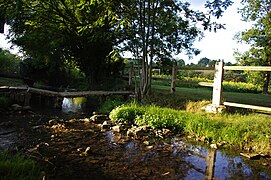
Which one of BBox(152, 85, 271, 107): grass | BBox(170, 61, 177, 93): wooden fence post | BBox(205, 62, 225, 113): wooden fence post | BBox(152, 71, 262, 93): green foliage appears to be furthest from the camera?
BBox(152, 71, 262, 93): green foliage

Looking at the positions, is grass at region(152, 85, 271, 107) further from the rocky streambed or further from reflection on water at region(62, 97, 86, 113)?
reflection on water at region(62, 97, 86, 113)

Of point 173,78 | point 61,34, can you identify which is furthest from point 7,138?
point 61,34

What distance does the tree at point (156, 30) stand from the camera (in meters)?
9.31

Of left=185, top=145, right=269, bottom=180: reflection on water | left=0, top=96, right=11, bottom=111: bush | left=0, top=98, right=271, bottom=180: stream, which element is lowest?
left=185, top=145, right=269, bottom=180: reflection on water

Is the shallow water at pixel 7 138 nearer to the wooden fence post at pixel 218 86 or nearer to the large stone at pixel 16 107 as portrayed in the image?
→ the large stone at pixel 16 107

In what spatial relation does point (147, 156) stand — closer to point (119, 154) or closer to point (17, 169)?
point (119, 154)

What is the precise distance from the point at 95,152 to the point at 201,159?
214cm

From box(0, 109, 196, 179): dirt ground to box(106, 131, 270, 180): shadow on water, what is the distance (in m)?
0.02

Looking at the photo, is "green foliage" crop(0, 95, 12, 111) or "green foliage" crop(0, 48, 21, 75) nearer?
"green foliage" crop(0, 95, 12, 111)

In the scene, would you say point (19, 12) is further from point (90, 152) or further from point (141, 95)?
point (90, 152)

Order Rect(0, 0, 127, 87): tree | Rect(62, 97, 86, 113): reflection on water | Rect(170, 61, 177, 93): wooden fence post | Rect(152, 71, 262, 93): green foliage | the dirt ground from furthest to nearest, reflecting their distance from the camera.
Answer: Rect(152, 71, 262, 93): green foliage → Rect(0, 0, 127, 87): tree → Rect(62, 97, 86, 113): reflection on water → Rect(170, 61, 177, 93): wooden fence post → the dirt ground

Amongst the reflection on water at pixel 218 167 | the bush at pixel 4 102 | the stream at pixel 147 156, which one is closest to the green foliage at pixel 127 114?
the stream at pixel 147 156

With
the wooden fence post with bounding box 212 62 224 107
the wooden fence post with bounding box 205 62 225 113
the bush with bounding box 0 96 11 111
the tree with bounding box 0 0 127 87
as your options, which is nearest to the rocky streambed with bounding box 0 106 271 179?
the bush with bounding box 0 96 11 111

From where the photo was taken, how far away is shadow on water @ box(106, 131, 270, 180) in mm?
3977
